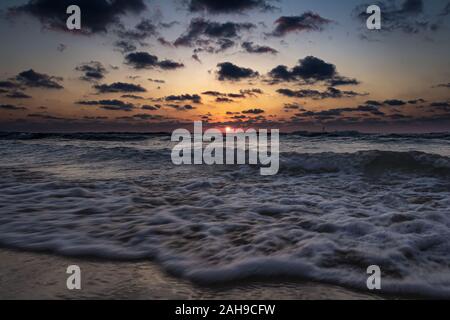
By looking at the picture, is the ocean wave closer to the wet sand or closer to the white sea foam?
the white sea foam

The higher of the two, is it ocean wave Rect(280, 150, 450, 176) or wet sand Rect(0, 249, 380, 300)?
ocean wave Rect(280, 150, 450, 176)

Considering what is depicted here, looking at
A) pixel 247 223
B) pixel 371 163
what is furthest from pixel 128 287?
pixel 371 163

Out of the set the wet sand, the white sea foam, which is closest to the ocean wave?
the white sea foam

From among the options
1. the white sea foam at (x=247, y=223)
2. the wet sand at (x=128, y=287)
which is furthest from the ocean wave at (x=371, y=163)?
the wet sand at (x=128, y=287)

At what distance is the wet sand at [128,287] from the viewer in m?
2.36

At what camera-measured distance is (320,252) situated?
10.4 feet

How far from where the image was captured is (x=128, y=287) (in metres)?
2.47

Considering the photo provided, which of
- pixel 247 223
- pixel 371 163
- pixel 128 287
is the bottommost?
pixel 128 287

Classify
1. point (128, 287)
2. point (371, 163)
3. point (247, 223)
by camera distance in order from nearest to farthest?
point (128, 287)
point (247, 223)
point (371, 163)

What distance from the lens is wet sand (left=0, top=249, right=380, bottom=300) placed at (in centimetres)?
236

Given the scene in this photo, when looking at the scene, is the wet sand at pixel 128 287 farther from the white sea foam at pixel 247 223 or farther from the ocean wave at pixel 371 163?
the ocean wave at pixel 371 163

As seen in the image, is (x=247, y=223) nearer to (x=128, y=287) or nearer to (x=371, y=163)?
(x=128, y=287)

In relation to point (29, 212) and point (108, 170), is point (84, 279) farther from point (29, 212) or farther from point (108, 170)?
point (108, 170)
